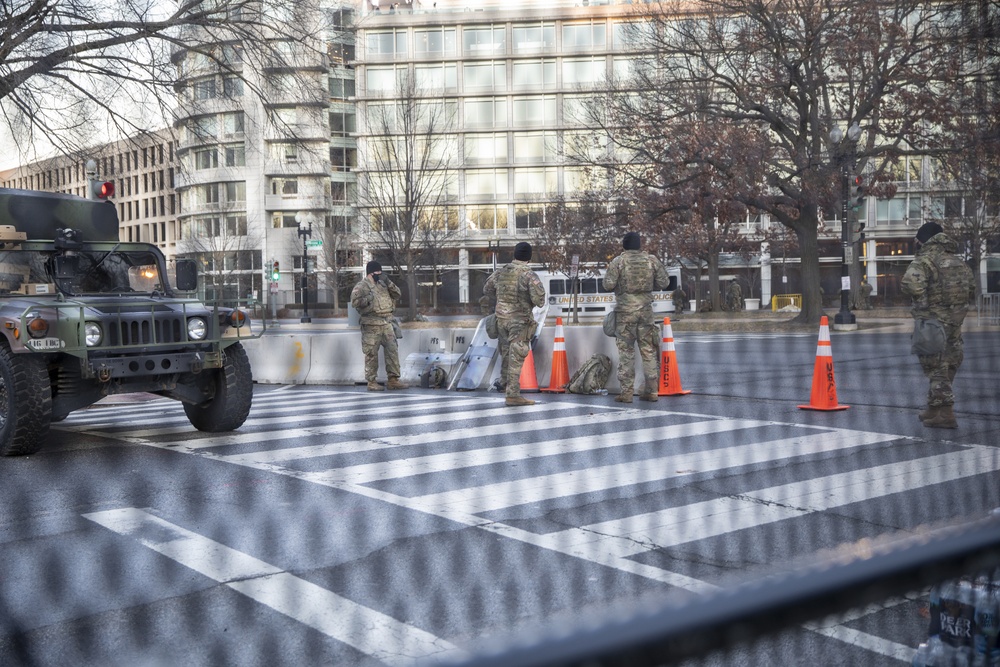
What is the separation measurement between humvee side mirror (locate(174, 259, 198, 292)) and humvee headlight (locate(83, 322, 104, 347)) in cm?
131

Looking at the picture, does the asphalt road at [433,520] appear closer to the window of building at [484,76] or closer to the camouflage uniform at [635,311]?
the camouflage uniform at [635,311]

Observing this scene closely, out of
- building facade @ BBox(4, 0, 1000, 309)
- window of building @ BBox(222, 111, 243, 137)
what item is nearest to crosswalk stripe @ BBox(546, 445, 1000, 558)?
window of building @ BBox(222, 111, 243, 137)

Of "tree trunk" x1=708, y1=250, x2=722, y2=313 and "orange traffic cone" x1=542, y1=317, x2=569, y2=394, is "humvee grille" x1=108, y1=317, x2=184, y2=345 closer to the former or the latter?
"orange traffic cone" x1=542, y1=317, x2=569, y2=394

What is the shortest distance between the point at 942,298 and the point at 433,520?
552 cm

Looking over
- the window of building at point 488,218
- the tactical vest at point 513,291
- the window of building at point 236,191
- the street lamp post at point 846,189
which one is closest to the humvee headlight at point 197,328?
the tactical vest at point 513,291

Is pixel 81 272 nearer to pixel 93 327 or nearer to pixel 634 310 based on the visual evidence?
pixel 93 327

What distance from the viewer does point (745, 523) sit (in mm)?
5863

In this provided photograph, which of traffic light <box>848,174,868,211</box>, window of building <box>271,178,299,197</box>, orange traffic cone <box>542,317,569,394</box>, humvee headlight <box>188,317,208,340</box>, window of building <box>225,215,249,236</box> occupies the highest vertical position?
window of building <box>271,178,299,197</box>

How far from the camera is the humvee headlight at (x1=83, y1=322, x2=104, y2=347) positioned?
8.70 m

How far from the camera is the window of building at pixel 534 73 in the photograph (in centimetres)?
5497

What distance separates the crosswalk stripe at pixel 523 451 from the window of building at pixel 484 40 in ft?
150

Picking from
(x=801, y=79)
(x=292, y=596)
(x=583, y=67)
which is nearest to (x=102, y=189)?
(x=292, y=596)

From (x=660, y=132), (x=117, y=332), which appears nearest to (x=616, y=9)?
(x=660, y=132)

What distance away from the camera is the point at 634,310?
39.2 ft
